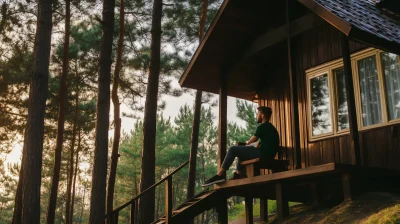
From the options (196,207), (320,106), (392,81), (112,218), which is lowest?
(112,218)

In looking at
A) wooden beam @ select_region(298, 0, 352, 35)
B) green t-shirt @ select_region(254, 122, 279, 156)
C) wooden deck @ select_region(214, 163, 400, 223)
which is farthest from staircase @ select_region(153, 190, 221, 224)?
wooden beam @ select_region(298, 0, 352, 35)

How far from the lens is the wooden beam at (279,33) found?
855 cm

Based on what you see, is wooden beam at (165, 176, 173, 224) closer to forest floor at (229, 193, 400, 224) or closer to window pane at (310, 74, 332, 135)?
forest floor at (229, 193, 400, 224)

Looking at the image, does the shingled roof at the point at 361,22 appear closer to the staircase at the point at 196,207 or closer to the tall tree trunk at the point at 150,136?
the staircase at the point at 196,207

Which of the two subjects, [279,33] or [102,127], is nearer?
[279,33]

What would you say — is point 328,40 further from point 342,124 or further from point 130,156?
point 130,156

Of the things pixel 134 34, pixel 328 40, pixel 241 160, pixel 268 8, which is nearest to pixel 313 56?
pixel 328 40

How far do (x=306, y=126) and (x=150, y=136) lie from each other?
16.7ft

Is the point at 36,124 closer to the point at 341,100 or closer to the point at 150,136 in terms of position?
the point at 150,136

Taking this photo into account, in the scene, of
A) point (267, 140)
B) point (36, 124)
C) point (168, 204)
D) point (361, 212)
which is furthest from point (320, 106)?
point (36, 124)

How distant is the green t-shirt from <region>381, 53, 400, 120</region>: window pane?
223 cm

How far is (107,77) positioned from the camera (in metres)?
12.3

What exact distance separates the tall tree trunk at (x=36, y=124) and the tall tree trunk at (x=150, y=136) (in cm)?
295

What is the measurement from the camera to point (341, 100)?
9500mm
